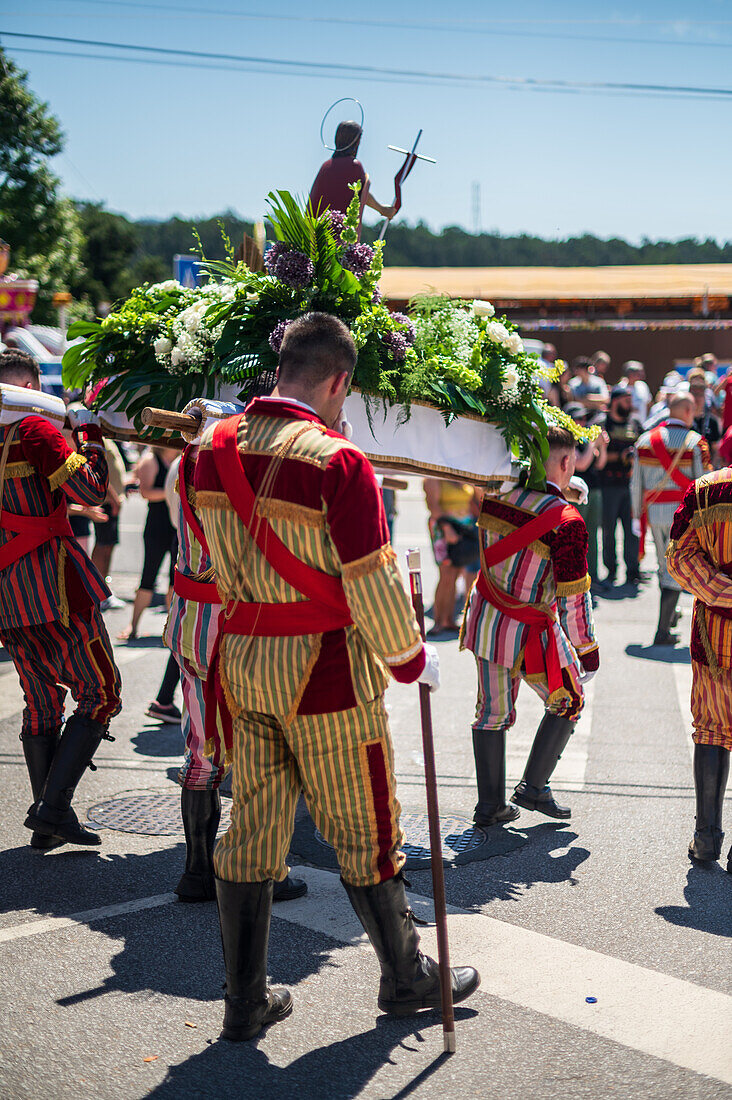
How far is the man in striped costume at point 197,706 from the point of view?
450 cm

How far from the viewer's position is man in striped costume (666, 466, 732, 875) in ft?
15.8

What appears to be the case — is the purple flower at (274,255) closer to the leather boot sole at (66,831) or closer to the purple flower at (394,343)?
the purple flower at (394,343)

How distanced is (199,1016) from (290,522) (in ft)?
5.28

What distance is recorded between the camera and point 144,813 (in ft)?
18.3

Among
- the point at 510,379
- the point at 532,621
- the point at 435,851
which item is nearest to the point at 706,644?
the point at 532,621

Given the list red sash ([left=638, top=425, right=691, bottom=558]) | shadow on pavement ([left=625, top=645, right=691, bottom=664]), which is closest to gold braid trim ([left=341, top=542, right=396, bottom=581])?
shadow on pavement ([left=625, top=645, right=691, bottom=664])

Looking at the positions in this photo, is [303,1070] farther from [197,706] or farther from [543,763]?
[543,763]

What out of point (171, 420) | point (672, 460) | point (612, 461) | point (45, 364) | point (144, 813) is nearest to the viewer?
point (171, 420)

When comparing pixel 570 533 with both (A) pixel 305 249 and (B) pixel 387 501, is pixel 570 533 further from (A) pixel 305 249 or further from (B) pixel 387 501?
(B) pixel 387 501

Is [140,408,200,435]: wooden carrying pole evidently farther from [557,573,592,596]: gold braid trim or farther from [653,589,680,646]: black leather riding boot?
[653,589,680,646]: black leather riding boot

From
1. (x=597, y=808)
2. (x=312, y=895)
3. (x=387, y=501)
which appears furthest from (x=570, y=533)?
(x=387, y=501)

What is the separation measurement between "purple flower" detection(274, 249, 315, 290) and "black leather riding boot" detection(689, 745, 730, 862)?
2612 millimetres

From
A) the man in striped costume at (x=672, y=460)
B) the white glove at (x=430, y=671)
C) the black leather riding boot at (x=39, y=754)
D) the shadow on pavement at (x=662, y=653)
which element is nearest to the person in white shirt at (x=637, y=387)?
the man in striped costume at (x=672, y=460)

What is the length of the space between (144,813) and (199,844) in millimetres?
1119
